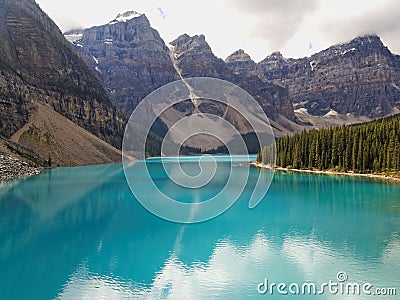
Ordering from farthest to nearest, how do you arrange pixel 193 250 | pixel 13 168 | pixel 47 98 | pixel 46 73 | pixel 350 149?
pixel 46 73
pixel 47 98
pixel 350 149
pixel 13 168
pixel 193 250

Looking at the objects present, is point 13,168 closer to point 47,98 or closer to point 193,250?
point 47,98

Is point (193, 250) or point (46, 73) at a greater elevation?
point (46, 73)

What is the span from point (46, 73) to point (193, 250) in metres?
135

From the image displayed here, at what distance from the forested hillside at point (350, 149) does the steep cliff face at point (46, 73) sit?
78.4 m

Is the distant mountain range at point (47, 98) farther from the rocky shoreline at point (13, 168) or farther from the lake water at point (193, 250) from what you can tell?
the lake water at point (193, 250)

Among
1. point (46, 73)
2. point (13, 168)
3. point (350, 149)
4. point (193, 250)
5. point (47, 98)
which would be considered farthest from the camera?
point (46, 73)

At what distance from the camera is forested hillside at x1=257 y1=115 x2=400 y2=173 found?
71375mm

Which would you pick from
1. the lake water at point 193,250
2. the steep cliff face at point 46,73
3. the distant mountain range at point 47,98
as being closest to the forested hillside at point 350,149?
the lake water at point 193,250

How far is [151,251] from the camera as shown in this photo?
24.5 metres

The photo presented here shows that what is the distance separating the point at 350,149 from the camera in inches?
3115

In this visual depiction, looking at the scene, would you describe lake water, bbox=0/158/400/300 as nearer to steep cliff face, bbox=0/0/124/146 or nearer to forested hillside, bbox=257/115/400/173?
forested hillside, bbox=257/115/400/173

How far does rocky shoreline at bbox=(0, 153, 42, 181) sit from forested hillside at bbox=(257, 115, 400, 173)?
58.9 m

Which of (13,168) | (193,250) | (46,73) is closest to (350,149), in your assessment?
(193,250)

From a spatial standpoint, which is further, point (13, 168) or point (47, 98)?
point (47, 98)
